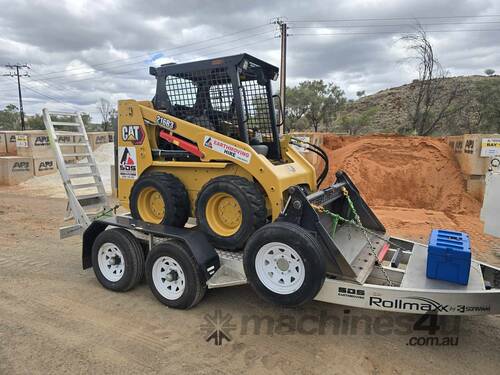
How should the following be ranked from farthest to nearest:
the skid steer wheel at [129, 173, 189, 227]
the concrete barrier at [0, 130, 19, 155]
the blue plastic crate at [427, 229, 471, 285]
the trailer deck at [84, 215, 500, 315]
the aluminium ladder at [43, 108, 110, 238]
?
1. the concrete barrier at [0, 130, 19, 155]
2. the aluminium ladder at [43, 108, 110, 238]
3. the skid steer wheel at [129, 173, 189, 227]
4. the blue plastic crate at [427, 229, 471, 285]
5. the trailer deck at [84, 215, 500, 315]

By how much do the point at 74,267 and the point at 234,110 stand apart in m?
3.29

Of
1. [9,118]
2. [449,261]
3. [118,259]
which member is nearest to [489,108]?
[449,261]

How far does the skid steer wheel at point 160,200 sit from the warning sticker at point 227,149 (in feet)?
2.14

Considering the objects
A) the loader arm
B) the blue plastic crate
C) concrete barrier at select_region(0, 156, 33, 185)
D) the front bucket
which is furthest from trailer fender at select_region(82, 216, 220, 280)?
concrete barrier at select_region(0, 156, 33, 185)

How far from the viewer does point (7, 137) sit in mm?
17375

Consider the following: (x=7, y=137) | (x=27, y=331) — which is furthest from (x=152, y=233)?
(x=7, y=137)

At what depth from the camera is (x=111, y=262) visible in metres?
4.68

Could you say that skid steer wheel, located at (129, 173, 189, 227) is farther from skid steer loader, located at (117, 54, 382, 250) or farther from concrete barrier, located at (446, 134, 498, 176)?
concrete barrier, located at (446, 134, 498, 176)

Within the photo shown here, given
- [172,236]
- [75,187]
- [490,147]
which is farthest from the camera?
[490,147]

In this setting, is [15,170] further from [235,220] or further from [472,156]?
[472,156]

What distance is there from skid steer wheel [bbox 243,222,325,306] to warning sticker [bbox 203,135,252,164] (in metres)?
0.86

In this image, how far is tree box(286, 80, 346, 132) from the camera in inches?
1377

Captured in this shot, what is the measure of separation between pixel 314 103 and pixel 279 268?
33.1 metres

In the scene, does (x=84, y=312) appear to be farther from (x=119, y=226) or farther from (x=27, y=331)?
(x=119, y=226)
